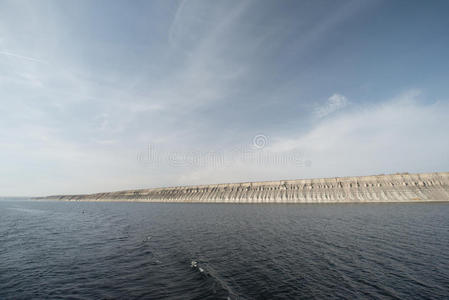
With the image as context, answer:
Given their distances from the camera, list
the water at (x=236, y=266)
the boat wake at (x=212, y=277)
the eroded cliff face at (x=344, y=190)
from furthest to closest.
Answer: the eroded cliff face at (x=344, y=190) < the water at (x=236, y=266) < the boat wake at (x=212, y=277)

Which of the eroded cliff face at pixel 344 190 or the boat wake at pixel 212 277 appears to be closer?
the boat wake at pixel 212 277

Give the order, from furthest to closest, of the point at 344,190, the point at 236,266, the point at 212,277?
1. the point at 344,190
2. the point at 236,266
3. the point at 212,277

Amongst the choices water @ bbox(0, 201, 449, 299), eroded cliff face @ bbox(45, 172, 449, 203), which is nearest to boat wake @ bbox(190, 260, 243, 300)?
water @ bbox(0, 201, 449, 299)

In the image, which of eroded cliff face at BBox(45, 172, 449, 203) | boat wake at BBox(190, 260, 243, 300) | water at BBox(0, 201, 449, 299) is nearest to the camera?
boat wake at BBox(190, 260, 243, 300)

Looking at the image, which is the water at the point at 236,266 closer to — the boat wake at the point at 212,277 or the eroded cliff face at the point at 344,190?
the boat wake at the point at 212,277

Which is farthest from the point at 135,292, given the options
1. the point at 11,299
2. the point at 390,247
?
the point at 390,247

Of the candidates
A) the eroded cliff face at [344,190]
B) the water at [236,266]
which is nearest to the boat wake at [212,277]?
the water at [236,266]

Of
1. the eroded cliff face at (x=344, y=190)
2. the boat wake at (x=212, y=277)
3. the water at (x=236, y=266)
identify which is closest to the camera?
the boat wake at (x=212, y=277)

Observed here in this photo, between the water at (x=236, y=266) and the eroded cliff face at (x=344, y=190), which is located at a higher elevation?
the eroded cliff face at (x=344, y=190)

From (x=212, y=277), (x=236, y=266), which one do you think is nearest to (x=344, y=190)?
(x=236, y=266)

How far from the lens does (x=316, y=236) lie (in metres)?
35.7

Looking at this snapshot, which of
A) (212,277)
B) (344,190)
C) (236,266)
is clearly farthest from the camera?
(344,190)

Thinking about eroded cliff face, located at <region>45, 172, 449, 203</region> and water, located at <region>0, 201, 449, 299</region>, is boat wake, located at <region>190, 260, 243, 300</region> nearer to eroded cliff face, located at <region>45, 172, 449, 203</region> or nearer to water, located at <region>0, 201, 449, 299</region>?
water, located at <region>0, 201, 449, 299</region>

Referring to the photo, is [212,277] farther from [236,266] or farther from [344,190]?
[344,190]
